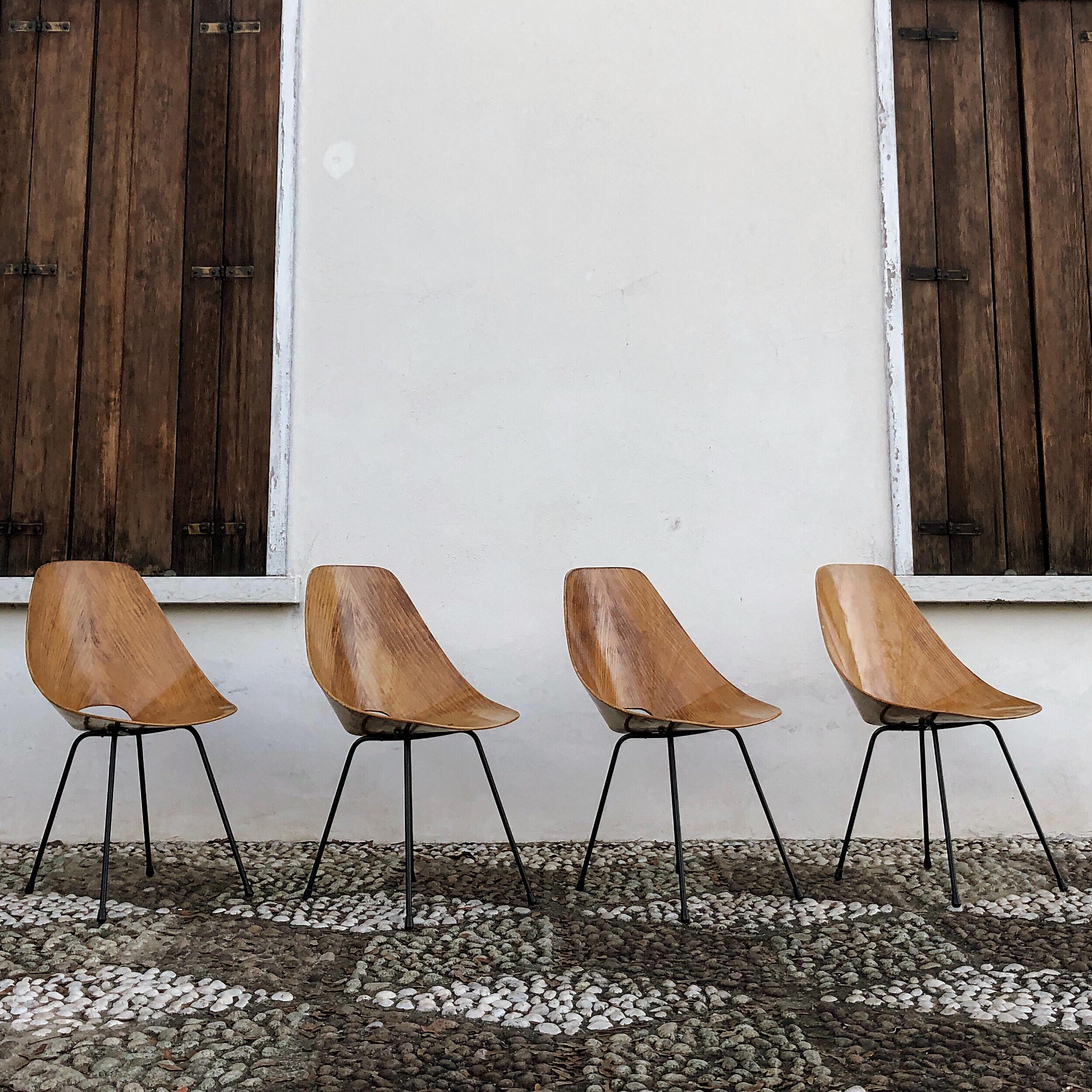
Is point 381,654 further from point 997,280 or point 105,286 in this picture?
point 997,280

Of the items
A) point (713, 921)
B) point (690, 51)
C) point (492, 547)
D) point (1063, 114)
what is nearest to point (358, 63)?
point (690, 51)

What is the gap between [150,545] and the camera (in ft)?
9.81

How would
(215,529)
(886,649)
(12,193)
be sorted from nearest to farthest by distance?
(886,649), (215,529), (12,193)

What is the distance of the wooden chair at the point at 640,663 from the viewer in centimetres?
236

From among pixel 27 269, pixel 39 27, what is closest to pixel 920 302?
pixel 27 269

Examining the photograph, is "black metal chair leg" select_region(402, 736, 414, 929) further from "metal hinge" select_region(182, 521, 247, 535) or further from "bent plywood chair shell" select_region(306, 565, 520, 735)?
"metal hinge" select_region(182, 521, 247, 535)

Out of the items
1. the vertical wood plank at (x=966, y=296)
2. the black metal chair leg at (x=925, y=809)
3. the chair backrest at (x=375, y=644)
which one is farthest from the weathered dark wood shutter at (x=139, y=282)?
the vertical wood plank at (x=966, y=296)

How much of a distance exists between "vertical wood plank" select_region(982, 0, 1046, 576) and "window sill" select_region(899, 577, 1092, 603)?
138mm

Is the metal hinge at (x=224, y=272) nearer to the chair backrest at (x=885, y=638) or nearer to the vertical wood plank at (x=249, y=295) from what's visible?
the vertical wood plank at (x=249, y=295)

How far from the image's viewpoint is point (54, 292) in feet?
10.1

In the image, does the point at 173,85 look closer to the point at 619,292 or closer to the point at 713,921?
the point at 619,292

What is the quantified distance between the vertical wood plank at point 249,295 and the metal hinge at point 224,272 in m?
0.01

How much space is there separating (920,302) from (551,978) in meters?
2.44

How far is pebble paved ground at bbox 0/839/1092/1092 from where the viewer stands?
4.58ft
